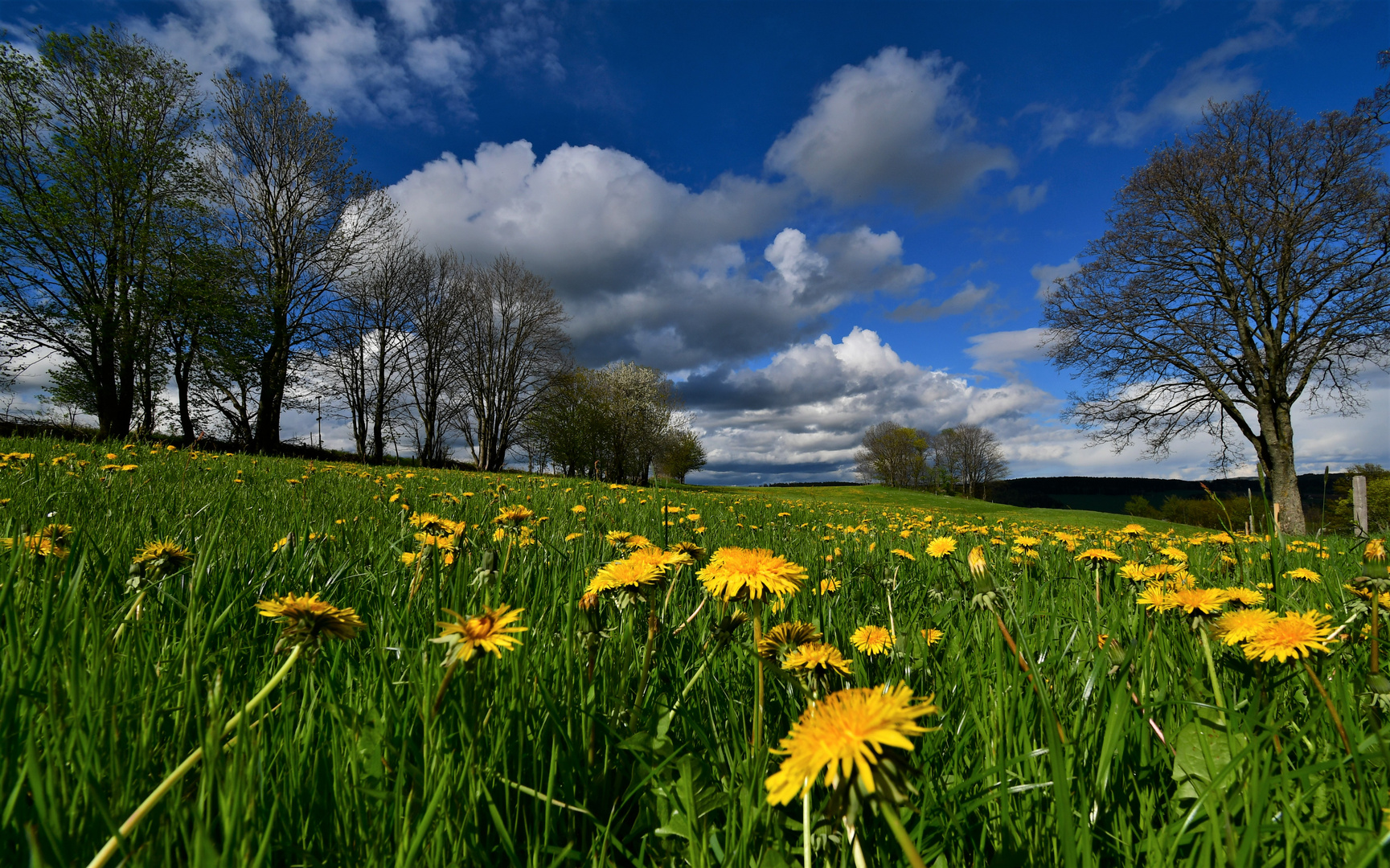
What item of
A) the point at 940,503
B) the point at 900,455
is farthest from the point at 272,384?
the point at 900,455

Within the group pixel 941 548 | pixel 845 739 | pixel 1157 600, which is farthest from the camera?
pixel 941 548

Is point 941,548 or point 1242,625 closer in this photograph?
point 1242,625

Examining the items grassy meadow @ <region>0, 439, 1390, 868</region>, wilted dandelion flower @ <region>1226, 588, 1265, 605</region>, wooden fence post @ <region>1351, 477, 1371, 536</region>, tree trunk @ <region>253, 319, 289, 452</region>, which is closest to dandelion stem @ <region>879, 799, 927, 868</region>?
grassy meadow @ <region>0, 439, 1390, 868</region>

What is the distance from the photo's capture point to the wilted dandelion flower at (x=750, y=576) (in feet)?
3.33

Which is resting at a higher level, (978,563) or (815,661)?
(978,563)

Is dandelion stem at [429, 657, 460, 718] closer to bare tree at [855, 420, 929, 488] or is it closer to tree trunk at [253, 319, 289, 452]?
tree trunk at [253, 319, 289, 452]

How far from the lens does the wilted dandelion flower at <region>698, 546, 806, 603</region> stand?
1016mm

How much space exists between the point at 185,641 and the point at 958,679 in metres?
1.74

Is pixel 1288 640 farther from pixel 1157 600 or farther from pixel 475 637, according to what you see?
pixel 475 637

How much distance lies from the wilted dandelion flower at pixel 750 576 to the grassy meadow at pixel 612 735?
87 mm

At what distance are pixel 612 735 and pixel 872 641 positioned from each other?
2.39 feet

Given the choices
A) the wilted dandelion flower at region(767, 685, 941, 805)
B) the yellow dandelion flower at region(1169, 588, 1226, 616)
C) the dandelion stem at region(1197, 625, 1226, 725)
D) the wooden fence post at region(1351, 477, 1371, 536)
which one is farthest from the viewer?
the wooden fence post at region(1351, 477, 1371, 536)

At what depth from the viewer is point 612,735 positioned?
1.00m

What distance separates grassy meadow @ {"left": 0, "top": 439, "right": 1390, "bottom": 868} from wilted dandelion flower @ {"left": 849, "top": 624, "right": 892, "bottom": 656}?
0.04 meters
